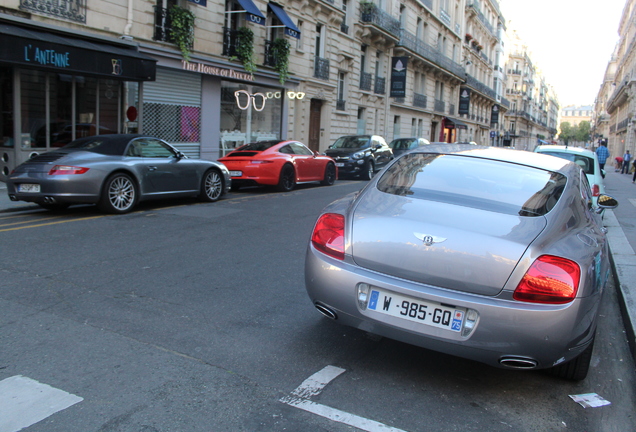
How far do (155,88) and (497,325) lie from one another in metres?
16.1

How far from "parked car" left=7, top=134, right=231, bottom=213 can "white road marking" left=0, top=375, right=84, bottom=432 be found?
242 inches

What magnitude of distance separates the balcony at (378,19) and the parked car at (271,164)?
17255mm

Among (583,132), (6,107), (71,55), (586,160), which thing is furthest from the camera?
(583,132)

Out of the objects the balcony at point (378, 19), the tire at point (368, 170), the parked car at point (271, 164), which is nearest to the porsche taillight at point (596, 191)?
the parked car at point (271, 164)

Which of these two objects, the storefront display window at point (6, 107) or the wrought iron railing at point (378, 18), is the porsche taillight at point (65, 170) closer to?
the storefront display window at point (6, 107)

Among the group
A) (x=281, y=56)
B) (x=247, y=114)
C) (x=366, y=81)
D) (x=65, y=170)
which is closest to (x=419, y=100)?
(x=366, y=81)

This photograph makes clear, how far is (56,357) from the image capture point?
132 inches

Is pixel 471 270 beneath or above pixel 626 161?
beneath

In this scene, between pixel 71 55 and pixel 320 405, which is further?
pixel 71 55

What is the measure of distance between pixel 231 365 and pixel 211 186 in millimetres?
8276

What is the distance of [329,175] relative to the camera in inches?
649

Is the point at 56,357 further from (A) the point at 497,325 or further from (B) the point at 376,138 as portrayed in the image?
(B) the point at 376,138

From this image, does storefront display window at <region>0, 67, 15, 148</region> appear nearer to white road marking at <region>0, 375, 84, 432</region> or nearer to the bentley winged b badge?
white road marking at <region>0, 375, 84, 432</region>

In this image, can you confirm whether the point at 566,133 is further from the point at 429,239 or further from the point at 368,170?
the point at 429,239
